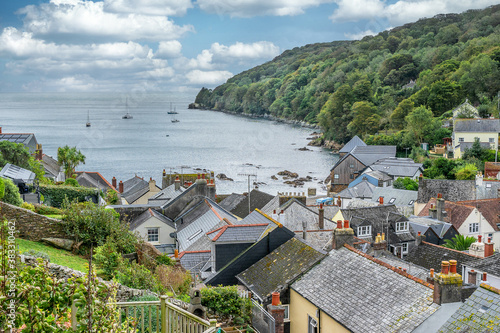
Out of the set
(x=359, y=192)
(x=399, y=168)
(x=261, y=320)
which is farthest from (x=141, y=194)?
(x=399, y=168)

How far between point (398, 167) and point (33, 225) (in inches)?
2262

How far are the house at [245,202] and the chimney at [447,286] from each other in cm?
2706

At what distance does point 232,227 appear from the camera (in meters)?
19.4

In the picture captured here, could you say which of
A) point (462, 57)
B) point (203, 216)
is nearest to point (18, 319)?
point (203, 216)

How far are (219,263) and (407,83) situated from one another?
137m

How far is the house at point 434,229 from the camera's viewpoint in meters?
33.2

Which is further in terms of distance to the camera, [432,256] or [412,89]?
[412,89]

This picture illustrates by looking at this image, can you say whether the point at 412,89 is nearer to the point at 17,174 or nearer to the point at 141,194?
the point at 141,194

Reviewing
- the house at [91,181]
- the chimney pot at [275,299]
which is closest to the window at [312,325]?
the chimney pot at [275,299]

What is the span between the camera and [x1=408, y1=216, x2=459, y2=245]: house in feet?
109

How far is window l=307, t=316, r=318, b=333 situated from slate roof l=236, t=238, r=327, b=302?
1.48 m

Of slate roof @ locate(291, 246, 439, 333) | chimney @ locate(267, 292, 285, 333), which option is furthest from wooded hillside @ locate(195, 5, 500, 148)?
chimney @ locate(267, 292, 285, 333)

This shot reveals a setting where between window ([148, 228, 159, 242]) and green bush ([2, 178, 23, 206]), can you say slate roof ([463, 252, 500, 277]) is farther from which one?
green bush ([2, 178, 23, 206])

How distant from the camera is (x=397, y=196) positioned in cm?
4841
